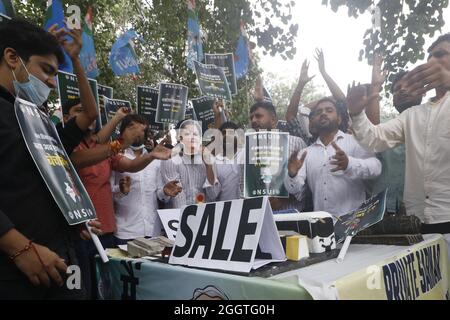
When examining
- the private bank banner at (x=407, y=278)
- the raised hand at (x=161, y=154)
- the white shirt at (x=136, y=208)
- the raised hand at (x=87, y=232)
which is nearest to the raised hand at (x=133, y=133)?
the white shirt at (x=136, y=208)

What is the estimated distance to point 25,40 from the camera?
5.15 feet

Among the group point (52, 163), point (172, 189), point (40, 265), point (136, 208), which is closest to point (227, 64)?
point (172, 189)

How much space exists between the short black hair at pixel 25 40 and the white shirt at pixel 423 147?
1.75 metres

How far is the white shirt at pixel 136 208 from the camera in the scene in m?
3.08

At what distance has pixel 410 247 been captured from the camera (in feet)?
6.07

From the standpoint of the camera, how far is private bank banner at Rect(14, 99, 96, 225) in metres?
1.45

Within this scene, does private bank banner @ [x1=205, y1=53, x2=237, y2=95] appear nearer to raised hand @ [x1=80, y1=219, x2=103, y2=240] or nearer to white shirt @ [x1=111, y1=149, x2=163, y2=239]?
white shirt @ [x1=111, y1=149, x2=163, y2=239]

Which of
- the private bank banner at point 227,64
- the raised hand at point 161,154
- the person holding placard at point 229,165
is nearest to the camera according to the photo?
the raised hand at point 161,154

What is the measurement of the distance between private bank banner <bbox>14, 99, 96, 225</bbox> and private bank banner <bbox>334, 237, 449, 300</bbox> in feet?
3.21

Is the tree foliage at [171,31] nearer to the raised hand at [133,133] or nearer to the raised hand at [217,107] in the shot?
the raised hand at [217,107]

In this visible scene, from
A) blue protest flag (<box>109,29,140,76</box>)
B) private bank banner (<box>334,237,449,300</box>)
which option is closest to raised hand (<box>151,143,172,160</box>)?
private bank banner (<box>334,237,449,300</box>)

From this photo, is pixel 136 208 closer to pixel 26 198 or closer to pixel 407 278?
pixel 26 198

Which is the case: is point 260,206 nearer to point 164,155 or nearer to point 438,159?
point 164,155
